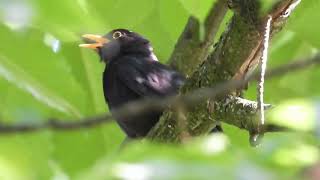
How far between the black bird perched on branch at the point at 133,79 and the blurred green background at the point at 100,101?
0.92 feet

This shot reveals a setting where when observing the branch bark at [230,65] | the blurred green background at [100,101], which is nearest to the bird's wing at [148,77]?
the blurred green background at [100,101]

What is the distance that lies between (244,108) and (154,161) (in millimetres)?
1541

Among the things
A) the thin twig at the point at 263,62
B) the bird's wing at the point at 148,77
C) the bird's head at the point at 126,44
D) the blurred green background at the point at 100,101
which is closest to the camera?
the blurred green background at the point at 100,101

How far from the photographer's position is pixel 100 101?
2262 mm

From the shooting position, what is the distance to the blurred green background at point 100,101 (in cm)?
57

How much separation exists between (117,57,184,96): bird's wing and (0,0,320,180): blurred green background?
0.21 m

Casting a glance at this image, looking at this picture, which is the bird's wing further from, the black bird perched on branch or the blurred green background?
the blurred green background

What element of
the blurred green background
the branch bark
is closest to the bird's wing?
the blurred green background

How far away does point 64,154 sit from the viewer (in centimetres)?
191

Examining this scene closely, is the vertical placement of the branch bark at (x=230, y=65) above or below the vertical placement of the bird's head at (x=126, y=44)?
below

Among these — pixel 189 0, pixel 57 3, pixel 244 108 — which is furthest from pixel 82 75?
pixel 57 3

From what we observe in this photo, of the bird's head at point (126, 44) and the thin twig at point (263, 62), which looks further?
the bird's head at point (126, 44)

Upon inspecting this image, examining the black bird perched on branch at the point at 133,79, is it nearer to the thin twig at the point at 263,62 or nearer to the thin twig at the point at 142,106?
the thin twig at the point at 263,62

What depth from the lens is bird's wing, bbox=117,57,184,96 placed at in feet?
10.7
